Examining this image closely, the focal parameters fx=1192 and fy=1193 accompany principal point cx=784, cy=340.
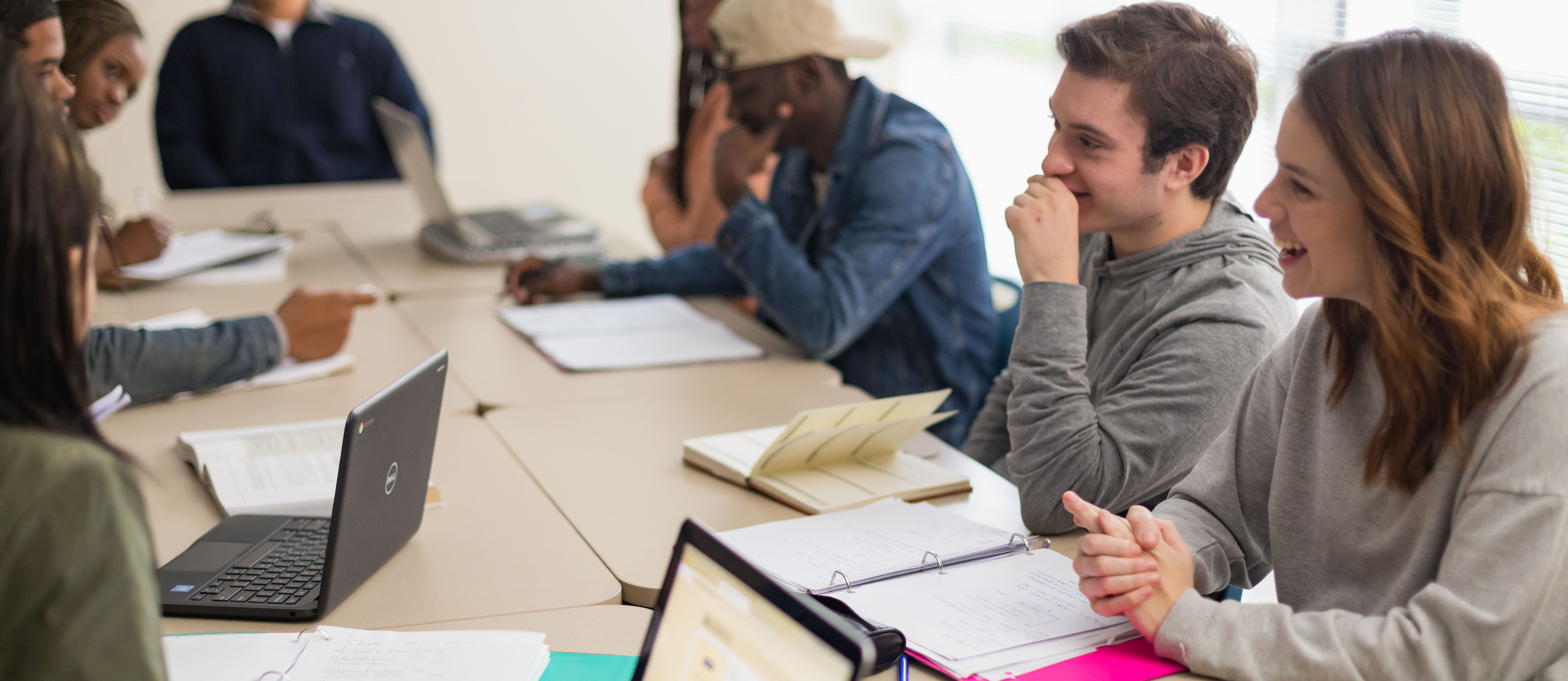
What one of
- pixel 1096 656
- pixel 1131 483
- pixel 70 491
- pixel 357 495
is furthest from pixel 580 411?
pixel 70 491

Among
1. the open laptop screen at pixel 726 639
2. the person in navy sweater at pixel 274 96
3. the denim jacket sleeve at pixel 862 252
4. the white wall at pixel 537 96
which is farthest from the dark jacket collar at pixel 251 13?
the open laptop screen at pixel 726 639

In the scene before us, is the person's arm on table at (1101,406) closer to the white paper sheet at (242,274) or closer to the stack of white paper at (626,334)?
the stack of white paper at (626,334)

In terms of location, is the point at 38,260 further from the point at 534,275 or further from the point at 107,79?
the point at 534,275

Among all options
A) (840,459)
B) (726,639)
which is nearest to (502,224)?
(840,459)

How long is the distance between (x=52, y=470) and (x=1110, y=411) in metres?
1.10

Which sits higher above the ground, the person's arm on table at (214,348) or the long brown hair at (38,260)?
the long brown hair at (38,260)

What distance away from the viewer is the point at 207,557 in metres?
1.29

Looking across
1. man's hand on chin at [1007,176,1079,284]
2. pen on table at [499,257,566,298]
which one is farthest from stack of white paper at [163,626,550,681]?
pen on table at [499,257,566,298]

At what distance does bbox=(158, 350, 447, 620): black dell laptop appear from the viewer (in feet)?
3.76

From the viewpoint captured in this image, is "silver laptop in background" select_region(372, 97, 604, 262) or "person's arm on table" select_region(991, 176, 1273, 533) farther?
"silver laptop in background" select_region(372, 97, 604, 262)

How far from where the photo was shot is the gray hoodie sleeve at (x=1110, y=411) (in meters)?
1.37

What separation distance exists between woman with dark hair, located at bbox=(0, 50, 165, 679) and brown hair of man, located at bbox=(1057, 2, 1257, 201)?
1127 mm

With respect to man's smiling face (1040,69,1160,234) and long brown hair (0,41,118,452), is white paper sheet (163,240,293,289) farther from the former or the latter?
long brown hair (0,41,118,452)

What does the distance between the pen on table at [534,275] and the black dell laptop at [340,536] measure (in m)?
1.16
